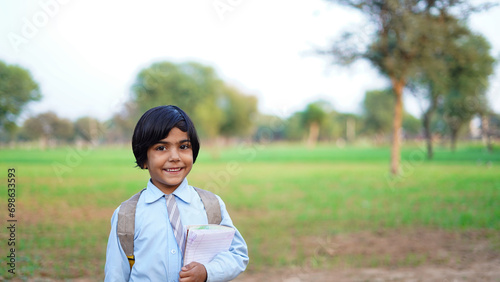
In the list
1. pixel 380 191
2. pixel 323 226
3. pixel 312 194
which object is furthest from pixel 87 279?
pixel 380 191

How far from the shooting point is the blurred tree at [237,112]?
4712 centimetres

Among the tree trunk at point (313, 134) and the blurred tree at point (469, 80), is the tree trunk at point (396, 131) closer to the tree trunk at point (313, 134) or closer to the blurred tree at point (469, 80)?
the blurred tree at point (469, 80)

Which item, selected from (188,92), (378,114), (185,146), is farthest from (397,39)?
(378,114)

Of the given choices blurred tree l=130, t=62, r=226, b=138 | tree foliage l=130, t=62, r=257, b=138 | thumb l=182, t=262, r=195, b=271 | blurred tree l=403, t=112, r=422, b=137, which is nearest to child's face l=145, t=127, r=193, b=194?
thumb l=182, t=262, r=195, b=271

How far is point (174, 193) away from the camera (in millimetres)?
1918

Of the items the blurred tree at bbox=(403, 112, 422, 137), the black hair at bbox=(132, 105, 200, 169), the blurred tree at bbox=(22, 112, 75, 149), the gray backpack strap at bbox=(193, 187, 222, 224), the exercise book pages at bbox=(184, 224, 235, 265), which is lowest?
the exercise book pages at bbox=(184, 224, 235, 265)

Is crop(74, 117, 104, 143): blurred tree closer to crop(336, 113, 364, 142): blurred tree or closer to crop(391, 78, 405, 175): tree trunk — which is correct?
crop(391, 78, 405, 175): tree trunk

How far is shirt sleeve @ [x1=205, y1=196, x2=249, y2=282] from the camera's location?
70.0 inches

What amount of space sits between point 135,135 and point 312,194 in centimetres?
1197

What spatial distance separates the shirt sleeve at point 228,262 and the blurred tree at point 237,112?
42393mm

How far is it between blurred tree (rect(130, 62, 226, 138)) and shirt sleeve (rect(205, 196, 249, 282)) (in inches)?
1166

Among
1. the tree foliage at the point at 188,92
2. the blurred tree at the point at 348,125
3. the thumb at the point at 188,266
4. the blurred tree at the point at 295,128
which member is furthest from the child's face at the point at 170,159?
the blurred tree at the point at 348,125

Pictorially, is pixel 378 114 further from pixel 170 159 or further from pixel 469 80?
pixel 170 159

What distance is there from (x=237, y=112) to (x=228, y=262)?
47.5 meters
